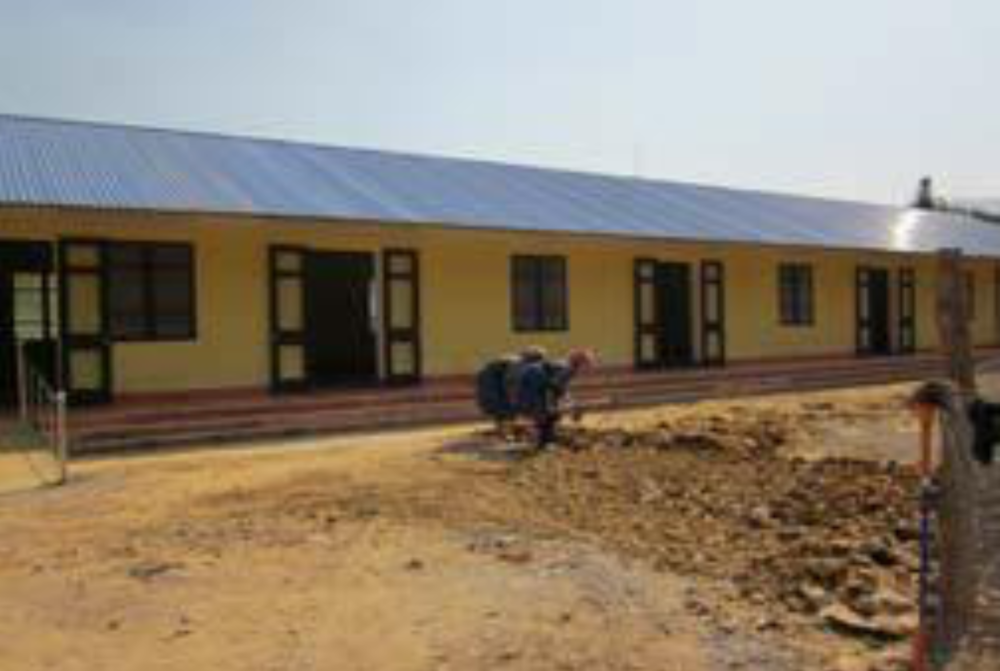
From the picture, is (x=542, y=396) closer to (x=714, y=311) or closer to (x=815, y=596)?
(x=815, y=596)

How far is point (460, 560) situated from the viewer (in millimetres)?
7254

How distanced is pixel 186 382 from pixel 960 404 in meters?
11.1

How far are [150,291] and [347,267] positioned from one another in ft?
9.63

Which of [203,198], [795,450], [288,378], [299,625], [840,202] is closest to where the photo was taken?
[299,625]

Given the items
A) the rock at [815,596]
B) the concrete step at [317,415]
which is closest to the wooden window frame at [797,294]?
the concrete step at [317,415]

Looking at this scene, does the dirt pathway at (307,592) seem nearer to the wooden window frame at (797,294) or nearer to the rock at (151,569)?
the rock at (151,569)

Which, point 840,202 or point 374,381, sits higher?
point 840,202

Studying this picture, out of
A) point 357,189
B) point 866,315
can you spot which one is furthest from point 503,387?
point 866,315

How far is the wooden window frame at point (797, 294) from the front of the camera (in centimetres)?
2358

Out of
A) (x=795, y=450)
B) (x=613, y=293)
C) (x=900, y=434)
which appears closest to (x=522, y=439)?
(x=795, y=450)

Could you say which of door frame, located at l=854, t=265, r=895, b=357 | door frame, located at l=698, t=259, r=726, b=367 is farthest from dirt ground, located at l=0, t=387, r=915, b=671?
door frame, located at l=854, t=265, r=895, b=357

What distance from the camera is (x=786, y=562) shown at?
6.94 m

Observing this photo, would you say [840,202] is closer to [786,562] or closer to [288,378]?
[288,378]

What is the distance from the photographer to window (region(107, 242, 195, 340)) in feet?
48.1
